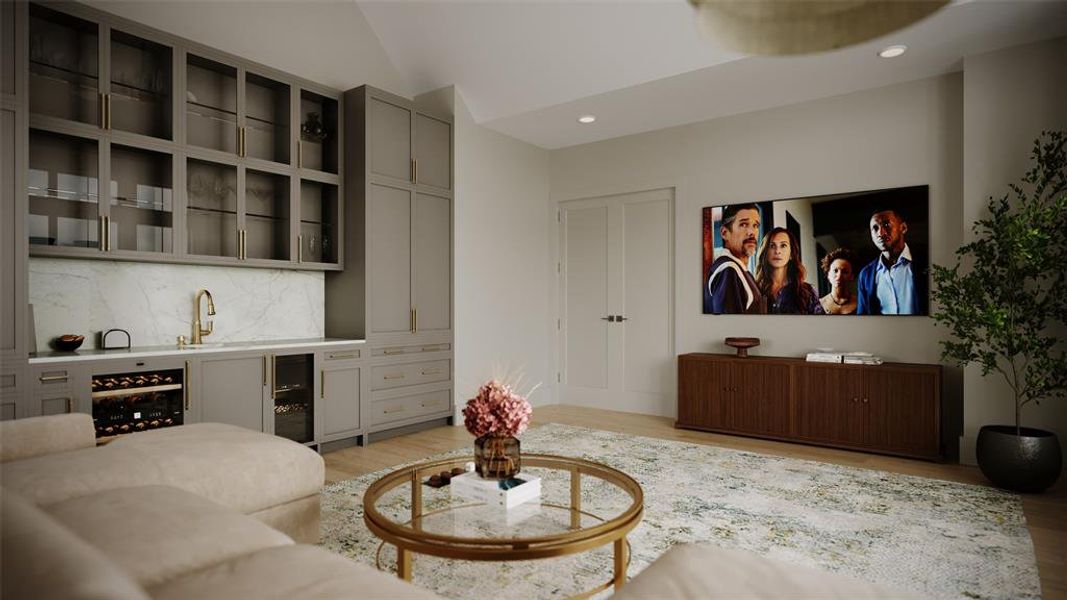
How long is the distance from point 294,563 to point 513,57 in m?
4.36

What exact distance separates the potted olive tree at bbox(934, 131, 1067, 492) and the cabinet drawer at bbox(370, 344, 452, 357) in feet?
11.5

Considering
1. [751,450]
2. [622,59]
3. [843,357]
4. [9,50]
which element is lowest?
[751,450]

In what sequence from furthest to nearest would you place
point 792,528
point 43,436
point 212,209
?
point 212,209
point 792,528
point 43,436

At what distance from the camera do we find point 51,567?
2.72 ft

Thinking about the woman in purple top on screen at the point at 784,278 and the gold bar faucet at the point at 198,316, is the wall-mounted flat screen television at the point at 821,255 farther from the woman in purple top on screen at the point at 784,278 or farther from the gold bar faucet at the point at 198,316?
the gold bar faucet at the point at 198,316

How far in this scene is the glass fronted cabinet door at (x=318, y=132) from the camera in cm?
460

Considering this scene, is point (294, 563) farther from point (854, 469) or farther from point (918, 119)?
point (918, 119)

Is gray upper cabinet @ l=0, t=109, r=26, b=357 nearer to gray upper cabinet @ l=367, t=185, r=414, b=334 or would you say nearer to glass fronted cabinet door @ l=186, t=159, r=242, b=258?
glass fronted cabinet door @ l=186, t=159, r=242, b=258

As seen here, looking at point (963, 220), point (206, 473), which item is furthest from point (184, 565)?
point (963, 220)

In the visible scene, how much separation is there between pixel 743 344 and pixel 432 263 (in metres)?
2.59

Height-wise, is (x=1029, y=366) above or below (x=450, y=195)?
below

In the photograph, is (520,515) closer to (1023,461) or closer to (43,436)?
(43,436)

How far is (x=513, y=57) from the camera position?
491cm

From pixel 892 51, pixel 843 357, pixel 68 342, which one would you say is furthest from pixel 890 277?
pixel 68 342
